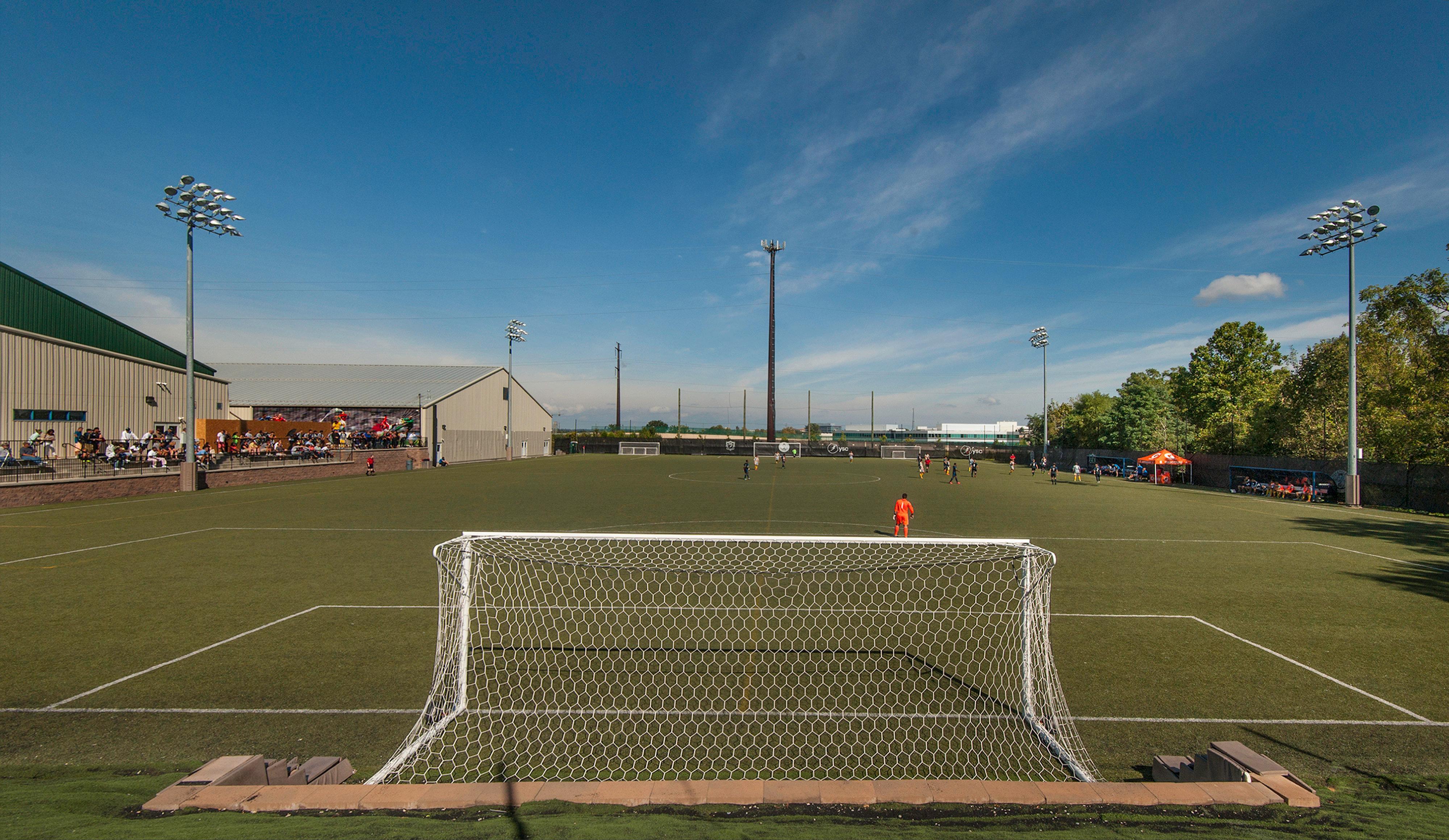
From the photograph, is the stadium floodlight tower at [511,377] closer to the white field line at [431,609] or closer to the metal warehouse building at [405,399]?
the metal warehouse building at [405,399]

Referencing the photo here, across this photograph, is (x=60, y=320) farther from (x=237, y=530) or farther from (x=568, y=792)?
(x=568, y=792)

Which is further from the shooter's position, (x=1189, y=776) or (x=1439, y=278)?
(x=1439, y=278)

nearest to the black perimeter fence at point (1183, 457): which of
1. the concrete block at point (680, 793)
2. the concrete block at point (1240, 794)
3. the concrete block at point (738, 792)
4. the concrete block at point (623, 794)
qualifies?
the concrete block at point (1240, 794)

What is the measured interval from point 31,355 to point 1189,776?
119ft

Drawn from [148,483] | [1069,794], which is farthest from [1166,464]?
[148,483]

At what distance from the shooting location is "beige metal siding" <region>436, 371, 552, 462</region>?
1932 inches

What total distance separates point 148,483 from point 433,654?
24.7 meters

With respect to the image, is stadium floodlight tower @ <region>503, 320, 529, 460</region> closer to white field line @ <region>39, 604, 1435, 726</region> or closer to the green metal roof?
the green metal roof

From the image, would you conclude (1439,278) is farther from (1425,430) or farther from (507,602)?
(507,602)

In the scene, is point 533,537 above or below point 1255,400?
below

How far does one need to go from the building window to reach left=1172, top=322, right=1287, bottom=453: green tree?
6433cm

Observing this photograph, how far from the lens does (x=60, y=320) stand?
30016 millimetres

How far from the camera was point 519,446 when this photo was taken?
61.2 m

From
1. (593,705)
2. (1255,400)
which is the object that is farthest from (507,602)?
(1255,400)
